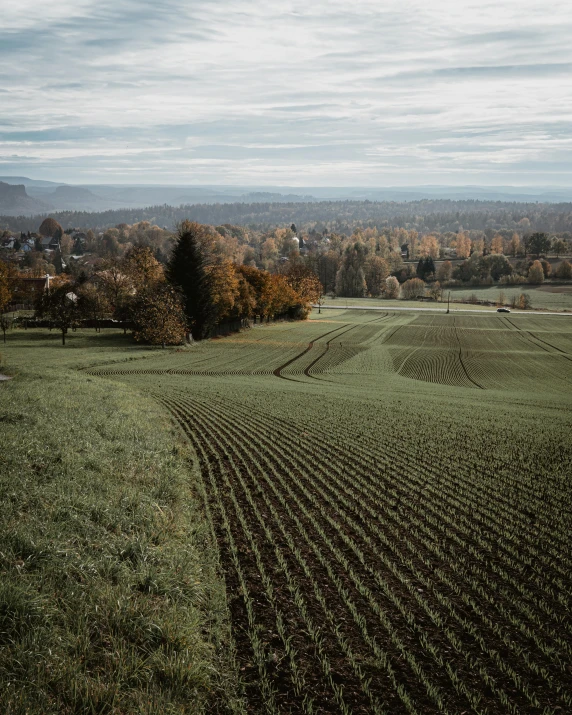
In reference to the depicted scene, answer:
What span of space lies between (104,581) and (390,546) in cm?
601

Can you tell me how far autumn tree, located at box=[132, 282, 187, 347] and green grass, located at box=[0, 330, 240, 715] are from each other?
43.4 m

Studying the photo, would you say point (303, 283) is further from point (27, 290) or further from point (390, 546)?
point (390, 546)

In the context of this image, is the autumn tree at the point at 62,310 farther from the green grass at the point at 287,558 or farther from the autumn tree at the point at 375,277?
the autumn tree at the point at 375,277

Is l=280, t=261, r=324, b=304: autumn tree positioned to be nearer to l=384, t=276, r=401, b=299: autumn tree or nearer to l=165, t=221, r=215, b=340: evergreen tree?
l=165, t=221, r=215, b=340: evergreen tree

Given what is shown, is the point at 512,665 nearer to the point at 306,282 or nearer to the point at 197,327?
the point at 197,327

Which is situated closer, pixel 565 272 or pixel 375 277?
pixel 375 277

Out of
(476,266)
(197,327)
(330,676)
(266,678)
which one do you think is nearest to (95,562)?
(266,678)

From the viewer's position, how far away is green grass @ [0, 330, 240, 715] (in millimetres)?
7129

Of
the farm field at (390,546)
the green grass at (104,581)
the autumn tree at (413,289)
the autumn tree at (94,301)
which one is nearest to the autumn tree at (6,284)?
the autumn tree at (94,301)

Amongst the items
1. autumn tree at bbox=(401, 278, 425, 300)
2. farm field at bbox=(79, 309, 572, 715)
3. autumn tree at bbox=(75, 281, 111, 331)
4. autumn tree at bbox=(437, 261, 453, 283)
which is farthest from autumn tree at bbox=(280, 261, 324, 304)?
autumn tree at bbox=(437, 261, 453, 283)

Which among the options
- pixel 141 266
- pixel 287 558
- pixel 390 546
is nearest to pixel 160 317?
pixel 141 266

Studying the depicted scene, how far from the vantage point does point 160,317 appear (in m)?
60.6

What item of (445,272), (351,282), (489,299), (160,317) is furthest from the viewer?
(445,272)

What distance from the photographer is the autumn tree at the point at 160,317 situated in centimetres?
6059
